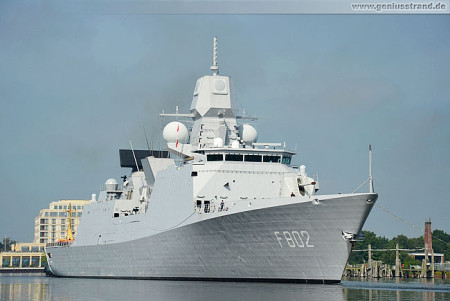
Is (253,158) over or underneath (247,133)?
underneath

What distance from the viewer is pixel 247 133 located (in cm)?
3962

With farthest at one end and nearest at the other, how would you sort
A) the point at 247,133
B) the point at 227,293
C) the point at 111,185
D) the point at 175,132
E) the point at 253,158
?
the point at 111,185 < the point at 247,133 < the point at 175,132 < the point at 253,158 < the point at 227,293

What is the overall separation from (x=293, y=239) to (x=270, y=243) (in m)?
1.03

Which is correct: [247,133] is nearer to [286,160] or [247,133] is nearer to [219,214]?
[286,160]

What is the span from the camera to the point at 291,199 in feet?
97.7

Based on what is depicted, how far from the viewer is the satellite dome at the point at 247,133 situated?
39.6 meters

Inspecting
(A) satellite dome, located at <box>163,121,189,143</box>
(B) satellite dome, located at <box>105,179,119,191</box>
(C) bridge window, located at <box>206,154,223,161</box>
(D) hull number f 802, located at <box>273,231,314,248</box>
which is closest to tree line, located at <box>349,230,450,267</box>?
(B) satellite dome, located at <box>105,179,119,191</box>

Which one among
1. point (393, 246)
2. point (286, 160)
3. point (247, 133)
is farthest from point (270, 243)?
point (393, 246)

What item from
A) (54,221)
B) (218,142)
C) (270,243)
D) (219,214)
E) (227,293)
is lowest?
(227,293)

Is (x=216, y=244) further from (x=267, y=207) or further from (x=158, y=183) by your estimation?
(x=158, y=183)

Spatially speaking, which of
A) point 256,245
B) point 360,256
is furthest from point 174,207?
point 360,256

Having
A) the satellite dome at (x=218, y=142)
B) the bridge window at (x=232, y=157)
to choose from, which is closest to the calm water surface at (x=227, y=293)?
the bridge window at (x=232, y=157)

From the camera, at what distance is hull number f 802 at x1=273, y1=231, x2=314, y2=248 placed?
98.0 ft

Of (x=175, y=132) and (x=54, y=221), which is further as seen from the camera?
(x=54, y=221)
